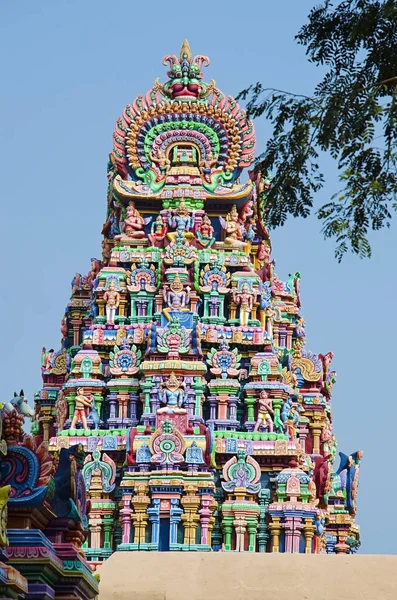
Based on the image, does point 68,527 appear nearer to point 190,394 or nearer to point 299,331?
point 190,394

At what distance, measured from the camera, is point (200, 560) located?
2738cm

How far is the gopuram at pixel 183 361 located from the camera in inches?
1542

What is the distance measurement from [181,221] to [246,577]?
17011 mm

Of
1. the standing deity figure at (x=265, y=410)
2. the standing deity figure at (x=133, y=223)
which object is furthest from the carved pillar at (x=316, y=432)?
the standing deity figure at (x=133, y=223)

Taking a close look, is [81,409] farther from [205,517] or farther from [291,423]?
[291,423]

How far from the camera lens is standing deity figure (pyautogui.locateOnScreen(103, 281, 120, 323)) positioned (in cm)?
4219

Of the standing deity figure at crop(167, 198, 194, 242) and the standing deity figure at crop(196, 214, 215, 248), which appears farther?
the standing deity figure at crop(196, 214, 215, 248)

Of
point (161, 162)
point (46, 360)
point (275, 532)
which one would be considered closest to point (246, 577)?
point (275, 532)

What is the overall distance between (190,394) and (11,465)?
68.1 feet

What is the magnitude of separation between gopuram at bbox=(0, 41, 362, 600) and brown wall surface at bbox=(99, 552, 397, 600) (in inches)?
333

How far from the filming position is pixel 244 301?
138 ft

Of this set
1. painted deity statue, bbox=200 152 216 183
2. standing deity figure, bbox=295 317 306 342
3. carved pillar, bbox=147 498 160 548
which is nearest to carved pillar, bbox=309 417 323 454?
standing deity figure, bbox=295 317 306 342

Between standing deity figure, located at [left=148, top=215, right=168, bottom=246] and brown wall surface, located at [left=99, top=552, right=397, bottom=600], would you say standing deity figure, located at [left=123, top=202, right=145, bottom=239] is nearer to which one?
standing deity figure, located at [left=148, top=215, right=168, bottom=246]

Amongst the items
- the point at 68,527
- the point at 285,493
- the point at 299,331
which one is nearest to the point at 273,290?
the point at 299,331
